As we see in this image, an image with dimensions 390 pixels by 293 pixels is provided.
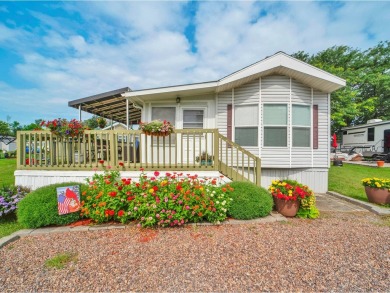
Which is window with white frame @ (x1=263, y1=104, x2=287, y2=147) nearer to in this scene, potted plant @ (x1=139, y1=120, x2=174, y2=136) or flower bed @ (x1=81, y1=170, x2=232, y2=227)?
flower bed @ (x1=81, y1=170, x2=232, y2=227)

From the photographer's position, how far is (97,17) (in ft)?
19.1

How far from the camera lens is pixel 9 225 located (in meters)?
3.37

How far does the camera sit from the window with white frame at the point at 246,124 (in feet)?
19.7

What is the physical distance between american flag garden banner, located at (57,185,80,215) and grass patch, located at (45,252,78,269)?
1.09 m

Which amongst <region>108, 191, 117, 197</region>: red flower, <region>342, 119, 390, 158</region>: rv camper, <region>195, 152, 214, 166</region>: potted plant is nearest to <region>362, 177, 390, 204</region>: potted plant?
<region>195, 152, 214, 166</region>: potted plant

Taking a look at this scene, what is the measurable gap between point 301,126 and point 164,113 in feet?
15.8

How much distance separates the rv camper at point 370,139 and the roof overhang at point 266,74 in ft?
47.0

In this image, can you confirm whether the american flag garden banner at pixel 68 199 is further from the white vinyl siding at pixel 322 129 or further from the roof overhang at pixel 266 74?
the white vinyl siding at pixel 322 129

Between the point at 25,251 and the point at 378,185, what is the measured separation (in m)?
7.38

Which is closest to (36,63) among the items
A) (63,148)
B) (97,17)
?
(97,17)

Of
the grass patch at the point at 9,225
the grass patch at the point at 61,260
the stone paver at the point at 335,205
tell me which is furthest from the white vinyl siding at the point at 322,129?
the grass patch at the point at 9,225

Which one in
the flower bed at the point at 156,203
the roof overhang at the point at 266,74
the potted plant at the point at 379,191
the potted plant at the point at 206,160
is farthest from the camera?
the roof overhang at the point at 266,74

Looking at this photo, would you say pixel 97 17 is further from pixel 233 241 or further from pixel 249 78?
pixel 233 241

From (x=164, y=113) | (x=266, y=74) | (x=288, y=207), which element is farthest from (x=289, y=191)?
(x=164, y=113)
